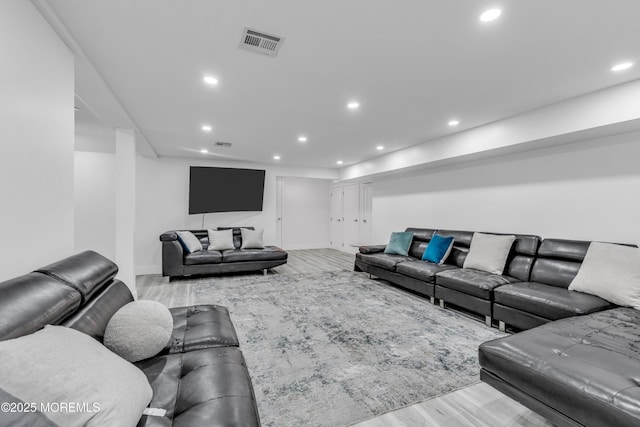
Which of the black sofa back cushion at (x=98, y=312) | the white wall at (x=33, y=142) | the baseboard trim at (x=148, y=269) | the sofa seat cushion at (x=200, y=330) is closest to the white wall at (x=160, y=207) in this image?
the baseboard trim at (x=148, y=269)

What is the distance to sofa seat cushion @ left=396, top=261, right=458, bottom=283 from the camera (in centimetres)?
369

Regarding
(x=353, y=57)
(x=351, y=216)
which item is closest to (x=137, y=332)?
(x=353, y=57)

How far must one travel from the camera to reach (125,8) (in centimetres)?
170

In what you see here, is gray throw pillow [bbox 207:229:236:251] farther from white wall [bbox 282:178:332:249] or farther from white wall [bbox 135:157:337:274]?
white wall [bbox 282:178:332:249]

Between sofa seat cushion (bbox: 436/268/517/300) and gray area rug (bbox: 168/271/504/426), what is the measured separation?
1.08 feet

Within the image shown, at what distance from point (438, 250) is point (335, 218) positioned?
4690 millimetres

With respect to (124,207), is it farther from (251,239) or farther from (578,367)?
(578,367)

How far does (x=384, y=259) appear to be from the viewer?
15.0ft

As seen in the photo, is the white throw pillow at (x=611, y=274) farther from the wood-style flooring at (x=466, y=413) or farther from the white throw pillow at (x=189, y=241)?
the white throw pillow at (x=189, y=241)

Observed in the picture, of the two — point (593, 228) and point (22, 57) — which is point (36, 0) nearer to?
point (22, 57)

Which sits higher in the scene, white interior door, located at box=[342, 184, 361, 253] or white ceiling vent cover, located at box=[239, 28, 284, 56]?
white ceiling vent cover, located at box=[239, 28, 284, 56]

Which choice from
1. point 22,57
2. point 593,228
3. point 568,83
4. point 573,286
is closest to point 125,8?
point 22,57

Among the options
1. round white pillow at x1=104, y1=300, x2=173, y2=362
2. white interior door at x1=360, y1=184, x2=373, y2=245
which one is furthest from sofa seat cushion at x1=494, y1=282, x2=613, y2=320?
white interior door at x1=360, y1=184, x2=373, y2=245

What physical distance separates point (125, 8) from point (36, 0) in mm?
417
